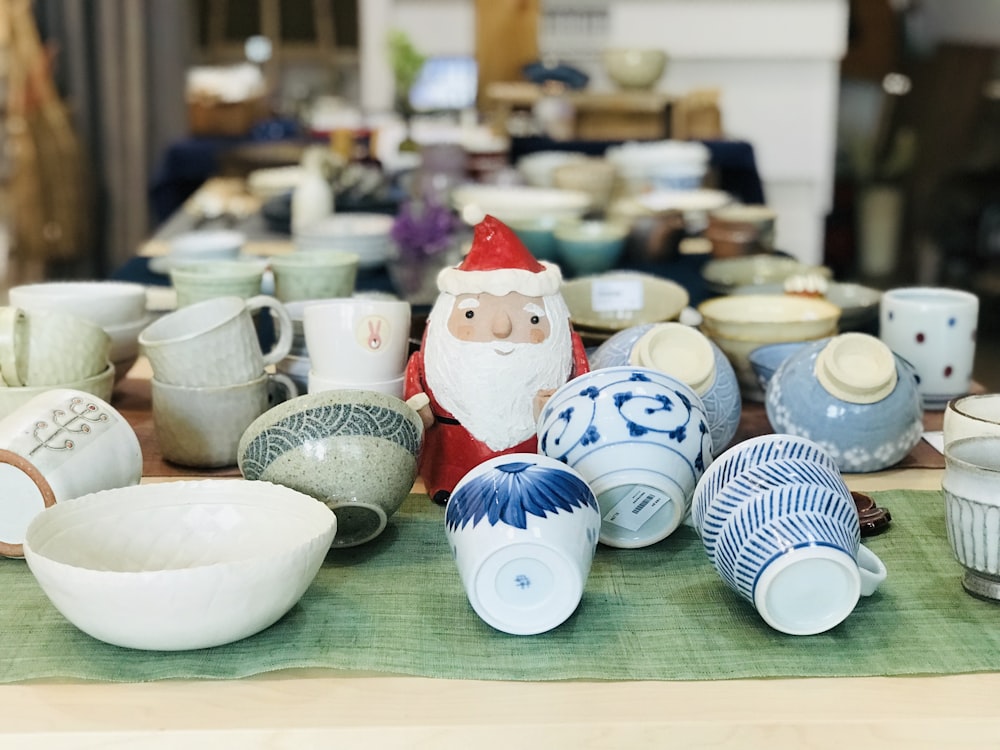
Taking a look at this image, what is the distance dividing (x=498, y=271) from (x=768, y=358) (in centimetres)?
46

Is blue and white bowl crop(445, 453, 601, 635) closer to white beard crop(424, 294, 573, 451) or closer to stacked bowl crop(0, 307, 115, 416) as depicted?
white beard crop(424, 294, 573, 451)

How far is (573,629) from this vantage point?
83 cm

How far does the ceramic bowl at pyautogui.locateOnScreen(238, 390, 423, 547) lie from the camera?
928mm

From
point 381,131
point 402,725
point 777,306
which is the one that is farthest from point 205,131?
point 402,725

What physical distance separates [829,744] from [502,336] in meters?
0.45

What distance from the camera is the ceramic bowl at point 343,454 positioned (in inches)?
36.5

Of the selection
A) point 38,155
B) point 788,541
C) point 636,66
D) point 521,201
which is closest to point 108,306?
point 788,541

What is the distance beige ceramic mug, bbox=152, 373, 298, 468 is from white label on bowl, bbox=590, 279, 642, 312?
20.5 inches

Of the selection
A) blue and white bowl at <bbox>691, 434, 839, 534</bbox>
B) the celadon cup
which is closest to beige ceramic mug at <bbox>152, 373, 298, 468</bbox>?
the celadon cup

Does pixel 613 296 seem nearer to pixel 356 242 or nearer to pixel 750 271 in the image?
pixel 750 271

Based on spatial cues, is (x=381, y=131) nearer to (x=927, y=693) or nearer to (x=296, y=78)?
(x=296, y=78)

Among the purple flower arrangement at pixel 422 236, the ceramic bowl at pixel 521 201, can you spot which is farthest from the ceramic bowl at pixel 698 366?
the ceramic bowl at pixel 521 201

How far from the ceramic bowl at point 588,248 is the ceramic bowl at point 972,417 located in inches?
47.3

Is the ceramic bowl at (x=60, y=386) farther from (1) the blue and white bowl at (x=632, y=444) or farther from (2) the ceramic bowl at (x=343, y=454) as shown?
(1) the blue and white bowl at (x=632, y=444)
